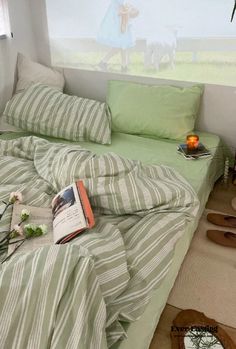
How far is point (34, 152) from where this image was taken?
1737 millimetres

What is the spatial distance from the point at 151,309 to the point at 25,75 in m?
1.90

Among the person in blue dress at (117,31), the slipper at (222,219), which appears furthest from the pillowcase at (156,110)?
the slipper at (222,219)

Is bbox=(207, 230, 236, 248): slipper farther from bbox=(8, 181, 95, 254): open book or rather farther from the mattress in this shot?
bbox=(8, 181, 95, 254): open book

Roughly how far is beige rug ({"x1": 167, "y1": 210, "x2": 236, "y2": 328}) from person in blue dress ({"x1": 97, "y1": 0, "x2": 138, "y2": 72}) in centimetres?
136

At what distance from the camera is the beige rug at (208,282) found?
4.52 feet

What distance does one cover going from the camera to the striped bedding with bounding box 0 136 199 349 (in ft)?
2.55

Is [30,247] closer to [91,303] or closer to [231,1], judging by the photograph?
[91,303]

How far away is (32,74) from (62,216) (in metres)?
→ 1.53

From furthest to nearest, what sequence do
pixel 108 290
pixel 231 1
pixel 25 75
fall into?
pixel 25 75
pixel 231 1
pixel 108 290

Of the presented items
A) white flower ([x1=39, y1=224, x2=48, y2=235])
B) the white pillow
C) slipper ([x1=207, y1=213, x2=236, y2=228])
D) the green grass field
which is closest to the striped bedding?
white flower ([x1=39, y1=224, x2=48, y2=235])

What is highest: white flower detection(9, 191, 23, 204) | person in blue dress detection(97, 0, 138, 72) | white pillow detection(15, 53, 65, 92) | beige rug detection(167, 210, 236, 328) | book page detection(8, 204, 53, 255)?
person in blue dress detection(97, 0, 138, 72)

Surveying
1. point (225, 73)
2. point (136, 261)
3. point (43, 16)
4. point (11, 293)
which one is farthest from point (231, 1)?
point (11, 293)

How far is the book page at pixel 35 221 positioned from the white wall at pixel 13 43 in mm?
1338

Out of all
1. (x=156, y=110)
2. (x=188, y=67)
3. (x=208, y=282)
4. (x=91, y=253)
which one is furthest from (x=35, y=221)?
(x=188, y=67)
